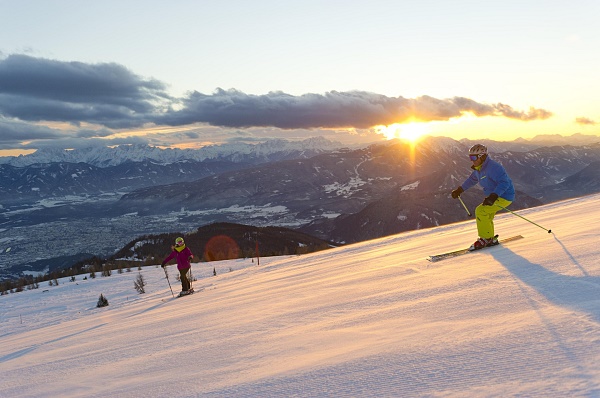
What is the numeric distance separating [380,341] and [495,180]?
569 cm

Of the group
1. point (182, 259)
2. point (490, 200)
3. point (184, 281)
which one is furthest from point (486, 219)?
point (182, 259)

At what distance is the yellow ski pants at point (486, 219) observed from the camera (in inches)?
266

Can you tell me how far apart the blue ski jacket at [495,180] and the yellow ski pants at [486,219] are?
0.17 meters

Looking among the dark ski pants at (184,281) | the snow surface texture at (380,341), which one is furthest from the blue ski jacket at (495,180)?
the dark ski pants at (184,281)

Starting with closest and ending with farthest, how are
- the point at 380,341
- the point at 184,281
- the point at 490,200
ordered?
1. the point at 380,341
2. the point at 490,200
3. the point at 184,281

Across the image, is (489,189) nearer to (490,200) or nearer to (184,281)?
(490,200)

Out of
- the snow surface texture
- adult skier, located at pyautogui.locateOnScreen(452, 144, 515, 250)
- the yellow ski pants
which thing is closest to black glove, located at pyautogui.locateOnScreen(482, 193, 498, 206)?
adult skier, located at pyautogui.locateOnScreen(452, 144, 515, 250)

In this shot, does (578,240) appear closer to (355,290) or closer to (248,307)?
(355,290)

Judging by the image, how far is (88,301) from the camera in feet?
42.8

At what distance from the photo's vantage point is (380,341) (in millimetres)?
2652

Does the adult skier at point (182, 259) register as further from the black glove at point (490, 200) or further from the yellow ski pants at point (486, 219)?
the black glove at point (490, 200)

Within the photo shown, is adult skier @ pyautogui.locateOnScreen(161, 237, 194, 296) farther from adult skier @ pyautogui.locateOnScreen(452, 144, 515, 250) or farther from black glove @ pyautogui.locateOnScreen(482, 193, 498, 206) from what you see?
black glove @ pyautogui.locateOnScreen(482, 193, 498, 206)

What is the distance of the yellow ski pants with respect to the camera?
22.2 feet

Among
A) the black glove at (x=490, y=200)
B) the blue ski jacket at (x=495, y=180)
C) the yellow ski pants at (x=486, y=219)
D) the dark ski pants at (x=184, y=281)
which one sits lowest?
the dark ski pants at (x=184, y=281)
